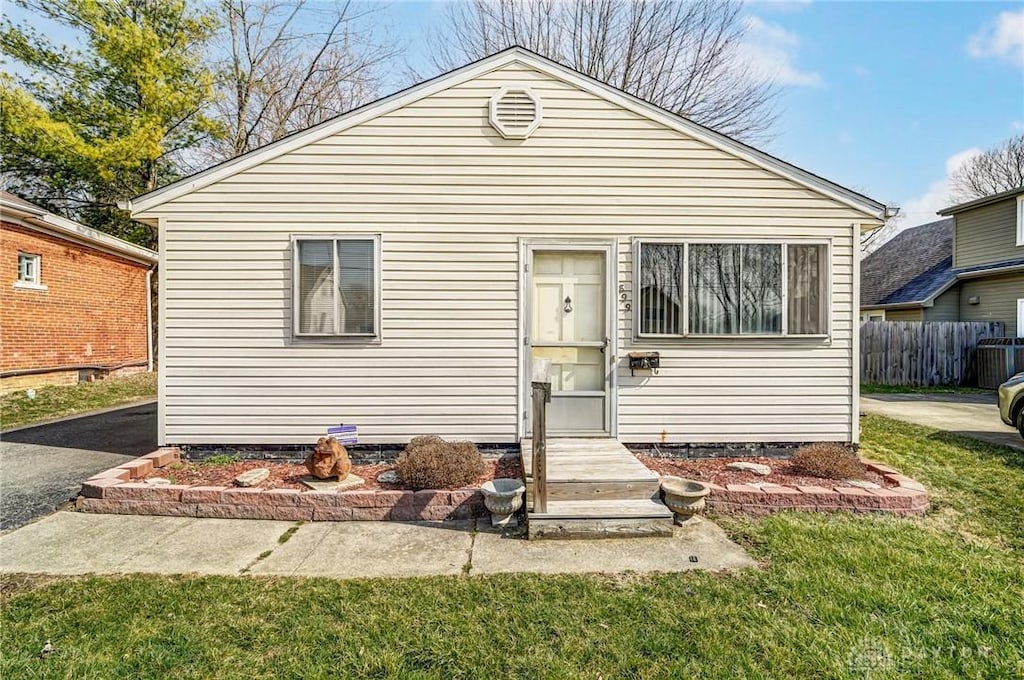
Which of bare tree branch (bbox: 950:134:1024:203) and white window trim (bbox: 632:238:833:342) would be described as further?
bare tree branch (bbox: 950:134:1024:203)

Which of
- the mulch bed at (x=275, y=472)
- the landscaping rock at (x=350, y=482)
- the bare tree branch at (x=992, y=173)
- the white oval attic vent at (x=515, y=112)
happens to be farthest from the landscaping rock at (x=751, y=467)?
the bare tree branch at (x=992, y=173)

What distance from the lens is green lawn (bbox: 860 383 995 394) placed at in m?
12.1

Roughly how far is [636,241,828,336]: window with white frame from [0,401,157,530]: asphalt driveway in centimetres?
626

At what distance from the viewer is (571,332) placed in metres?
5.46

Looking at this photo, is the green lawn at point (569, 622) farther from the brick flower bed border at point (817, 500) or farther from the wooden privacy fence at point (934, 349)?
the wooden privacy fence at point (934, 349)

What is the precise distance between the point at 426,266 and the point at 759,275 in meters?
3.80

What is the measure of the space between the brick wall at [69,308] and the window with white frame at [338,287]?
32.0 ft

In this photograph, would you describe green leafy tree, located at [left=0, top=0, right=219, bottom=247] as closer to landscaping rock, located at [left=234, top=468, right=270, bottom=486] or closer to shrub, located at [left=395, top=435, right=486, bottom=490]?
landscaping rock, located at [left=234, top=468, right=270, bottom=486]

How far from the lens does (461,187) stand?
5328mm

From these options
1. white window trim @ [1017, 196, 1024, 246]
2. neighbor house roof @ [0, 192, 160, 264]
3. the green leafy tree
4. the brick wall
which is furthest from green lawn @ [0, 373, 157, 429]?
white window trim @ [1017, 196, 1024, 246]

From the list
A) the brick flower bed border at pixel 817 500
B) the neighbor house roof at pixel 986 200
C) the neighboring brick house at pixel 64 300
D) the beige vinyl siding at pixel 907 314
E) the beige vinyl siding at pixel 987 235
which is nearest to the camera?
the brick flower bed border at pixel 817 500

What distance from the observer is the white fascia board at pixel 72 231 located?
1009cm

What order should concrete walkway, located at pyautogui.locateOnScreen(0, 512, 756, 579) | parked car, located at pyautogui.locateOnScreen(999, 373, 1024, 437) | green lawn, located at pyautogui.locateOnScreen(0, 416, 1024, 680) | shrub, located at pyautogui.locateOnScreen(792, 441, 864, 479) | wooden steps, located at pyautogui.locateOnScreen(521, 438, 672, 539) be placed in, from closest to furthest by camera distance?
green lawn, located at pyautogui.locateOnScreen(0, 416, 1024, 680) → concrete walkway, located at pyautogui.locateOnScreen(0, 512, 756, 579) → wooden steps, located at pyautogui.locateOnScreen(521, 438, 672, 539) → shrub, located at pyautogui.locateOnScreen(792, 441, 864, 479) → parked car, located at pyautogui.locateOnScreen(999, 373, 1024, 437)

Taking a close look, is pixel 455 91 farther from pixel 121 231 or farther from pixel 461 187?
pixel 121 231
